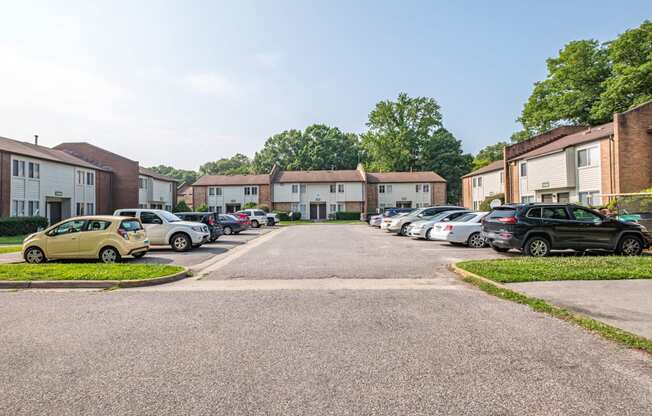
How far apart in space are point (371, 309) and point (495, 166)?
42.1 m

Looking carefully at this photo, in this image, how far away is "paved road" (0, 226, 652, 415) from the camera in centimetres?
336

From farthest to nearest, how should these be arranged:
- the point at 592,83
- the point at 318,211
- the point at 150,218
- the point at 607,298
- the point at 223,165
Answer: the point at 223,165
the point at 318,211
the point at 592,83
the point at 150,218
the point at 607,298

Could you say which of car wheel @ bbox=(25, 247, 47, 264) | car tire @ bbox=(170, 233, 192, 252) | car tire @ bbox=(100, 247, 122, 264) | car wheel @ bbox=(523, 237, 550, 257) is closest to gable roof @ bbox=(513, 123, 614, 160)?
car wheel @ bbox=(523, 237, 550, 257)

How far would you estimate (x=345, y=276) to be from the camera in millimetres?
9820

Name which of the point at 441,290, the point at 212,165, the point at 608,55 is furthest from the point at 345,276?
the point at 212,165

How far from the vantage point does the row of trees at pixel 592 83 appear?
119 feet

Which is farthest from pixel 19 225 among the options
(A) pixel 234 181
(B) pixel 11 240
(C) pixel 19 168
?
(A) pixel 234 181

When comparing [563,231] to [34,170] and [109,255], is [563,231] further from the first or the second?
[34,170]

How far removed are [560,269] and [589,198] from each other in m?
22.9

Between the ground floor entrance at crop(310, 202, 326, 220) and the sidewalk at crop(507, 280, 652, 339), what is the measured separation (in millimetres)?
51580

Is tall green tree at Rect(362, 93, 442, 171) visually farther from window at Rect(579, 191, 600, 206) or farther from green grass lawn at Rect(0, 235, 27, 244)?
green grass lawn at Rect(0, 235, 27, 244)

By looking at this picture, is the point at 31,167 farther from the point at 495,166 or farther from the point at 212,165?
the point at 212,165

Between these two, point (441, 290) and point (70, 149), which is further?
point (70, 149)

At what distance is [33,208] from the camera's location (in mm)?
32719
